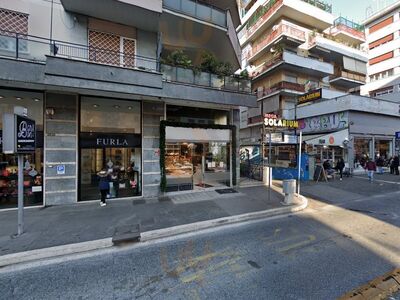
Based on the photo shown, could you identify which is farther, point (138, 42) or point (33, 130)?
point (138, 42)

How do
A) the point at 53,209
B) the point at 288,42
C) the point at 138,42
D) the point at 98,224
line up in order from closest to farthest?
the point at 98,224
the point at 53,209
the point at 138,42
the point at 288,42

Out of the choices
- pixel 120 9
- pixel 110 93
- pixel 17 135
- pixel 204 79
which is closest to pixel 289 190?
pixel 204 79

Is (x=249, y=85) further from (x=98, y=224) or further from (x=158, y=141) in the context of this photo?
(x=98, y=224)

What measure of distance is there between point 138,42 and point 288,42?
2088cm

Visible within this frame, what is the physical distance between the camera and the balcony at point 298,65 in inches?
886

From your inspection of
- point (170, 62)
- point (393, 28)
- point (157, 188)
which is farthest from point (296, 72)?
point (157, 188)

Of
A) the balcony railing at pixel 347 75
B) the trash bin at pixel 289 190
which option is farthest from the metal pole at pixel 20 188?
the balcony railing at pixel 347 75

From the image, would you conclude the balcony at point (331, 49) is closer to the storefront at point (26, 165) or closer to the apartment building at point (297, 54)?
the apartment building at point (297, 54)

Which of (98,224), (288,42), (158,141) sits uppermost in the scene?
(288,42)

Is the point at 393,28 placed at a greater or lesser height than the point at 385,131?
greater

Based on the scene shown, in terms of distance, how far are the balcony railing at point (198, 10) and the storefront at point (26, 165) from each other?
6.39 meters

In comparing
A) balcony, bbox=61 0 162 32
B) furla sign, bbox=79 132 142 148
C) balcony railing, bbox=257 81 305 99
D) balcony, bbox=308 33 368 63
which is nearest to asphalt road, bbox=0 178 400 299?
furla sign, bbox=79 132 142 148

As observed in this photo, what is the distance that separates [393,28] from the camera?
2819 centimetres

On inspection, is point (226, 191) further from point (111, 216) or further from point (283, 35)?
point (283, 35)
